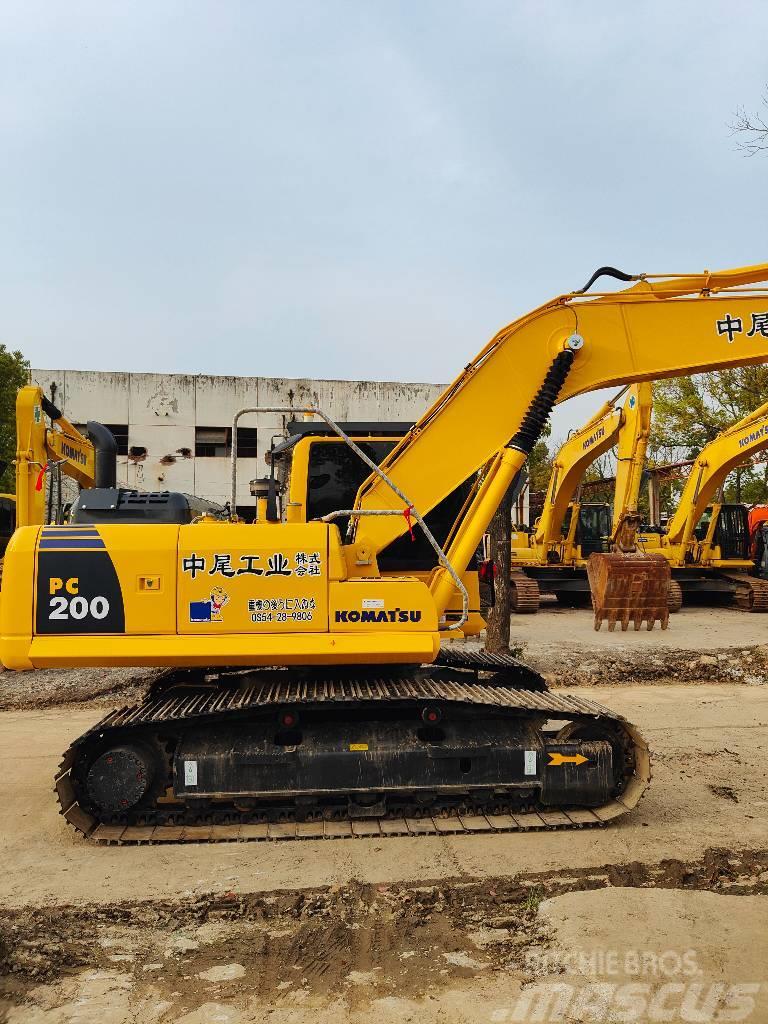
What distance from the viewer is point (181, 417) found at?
2798 centimetres

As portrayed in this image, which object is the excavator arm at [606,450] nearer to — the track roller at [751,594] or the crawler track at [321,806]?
the track roller at [751,594]

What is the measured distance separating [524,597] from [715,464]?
5.61 metres

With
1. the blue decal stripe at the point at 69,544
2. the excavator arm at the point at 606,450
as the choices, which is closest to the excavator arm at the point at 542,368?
the blue decal stripe at the point at 69,544

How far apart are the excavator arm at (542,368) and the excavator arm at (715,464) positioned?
12.6 meters

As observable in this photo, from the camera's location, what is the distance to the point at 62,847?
488cm

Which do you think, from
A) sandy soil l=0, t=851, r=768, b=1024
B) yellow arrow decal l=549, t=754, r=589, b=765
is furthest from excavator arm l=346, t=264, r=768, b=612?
sandy soil l=0, t=851, r=768, b=1024

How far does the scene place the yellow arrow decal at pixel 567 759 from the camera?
203 inches

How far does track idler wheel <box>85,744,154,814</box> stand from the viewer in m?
4.98

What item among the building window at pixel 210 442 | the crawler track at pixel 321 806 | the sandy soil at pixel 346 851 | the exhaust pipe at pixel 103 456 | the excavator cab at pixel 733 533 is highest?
the building window at pixel 210 442

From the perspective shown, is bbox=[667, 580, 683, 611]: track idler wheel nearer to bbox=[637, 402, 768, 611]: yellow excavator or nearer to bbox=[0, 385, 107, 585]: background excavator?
bbox=[637, 402, 768, 611]: yellow excavator

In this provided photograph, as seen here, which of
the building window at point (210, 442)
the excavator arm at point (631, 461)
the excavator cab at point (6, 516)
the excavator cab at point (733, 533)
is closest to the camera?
the excavator arm at point (631, 461)

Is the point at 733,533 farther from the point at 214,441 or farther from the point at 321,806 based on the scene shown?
the point at 321,806

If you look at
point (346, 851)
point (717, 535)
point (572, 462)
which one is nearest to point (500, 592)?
point (346, 851)

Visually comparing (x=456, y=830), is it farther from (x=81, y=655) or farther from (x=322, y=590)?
(x=81, y=655)
